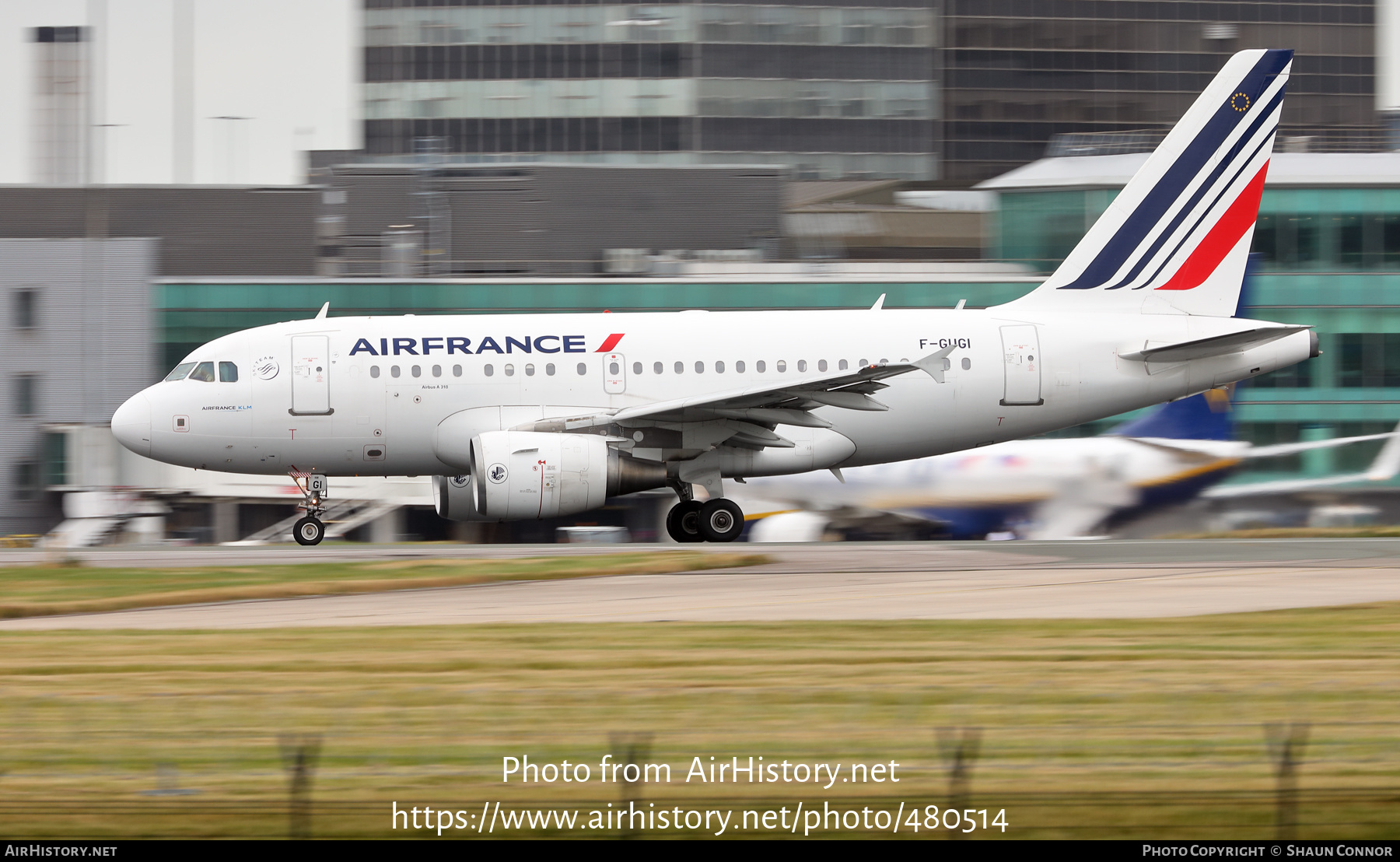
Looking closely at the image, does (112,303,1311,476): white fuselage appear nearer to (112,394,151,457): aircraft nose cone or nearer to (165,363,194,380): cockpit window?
(112,394,151,457): aircraft nose cone

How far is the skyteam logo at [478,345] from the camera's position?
75.6 feet

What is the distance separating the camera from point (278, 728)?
935 centimetres

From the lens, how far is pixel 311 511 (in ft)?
78.2

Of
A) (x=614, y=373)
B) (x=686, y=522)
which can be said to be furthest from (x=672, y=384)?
(x=686, y=522)

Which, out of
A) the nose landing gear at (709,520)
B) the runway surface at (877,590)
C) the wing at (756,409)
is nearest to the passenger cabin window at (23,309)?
the runway surface at (877,590)

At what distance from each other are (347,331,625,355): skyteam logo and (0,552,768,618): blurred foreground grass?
3590 millimetres

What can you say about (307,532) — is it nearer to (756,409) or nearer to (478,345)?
(478,345)

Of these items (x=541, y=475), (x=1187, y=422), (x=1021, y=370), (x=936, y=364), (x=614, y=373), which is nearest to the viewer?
(x=541, y=475)

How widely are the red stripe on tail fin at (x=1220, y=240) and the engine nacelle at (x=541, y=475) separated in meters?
9.37

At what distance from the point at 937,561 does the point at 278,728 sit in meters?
11.9

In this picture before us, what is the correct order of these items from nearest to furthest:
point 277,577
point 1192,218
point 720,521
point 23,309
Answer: point 277,577 → point 720,521 → point 1192,218 → point 23,309

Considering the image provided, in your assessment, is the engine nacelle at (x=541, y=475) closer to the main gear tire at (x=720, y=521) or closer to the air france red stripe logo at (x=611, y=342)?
the main gear tire at (x=720, y=521)

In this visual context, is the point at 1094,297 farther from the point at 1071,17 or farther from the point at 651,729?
the point at 1071,17

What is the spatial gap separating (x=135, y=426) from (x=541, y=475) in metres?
6.60
